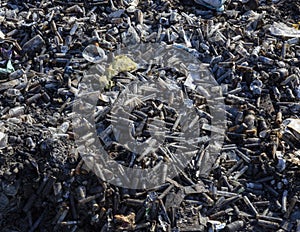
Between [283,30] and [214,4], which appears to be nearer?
[283,30]

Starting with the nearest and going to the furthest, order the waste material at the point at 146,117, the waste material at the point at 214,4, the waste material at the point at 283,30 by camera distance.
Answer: the waste material at the point at 146,117
the waste material at the point at 283,30
the waste material at the point at 214,4

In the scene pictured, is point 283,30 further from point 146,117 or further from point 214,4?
point 146,117

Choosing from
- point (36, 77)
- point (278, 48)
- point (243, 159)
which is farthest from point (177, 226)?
point (278, 48)

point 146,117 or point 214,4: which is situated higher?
point 214,4

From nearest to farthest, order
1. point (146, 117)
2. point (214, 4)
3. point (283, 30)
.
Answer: point (146, 117)
point (283, 30)
point (214, 4)

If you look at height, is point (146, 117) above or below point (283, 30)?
below

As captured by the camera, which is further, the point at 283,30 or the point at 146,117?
the point at 283,30

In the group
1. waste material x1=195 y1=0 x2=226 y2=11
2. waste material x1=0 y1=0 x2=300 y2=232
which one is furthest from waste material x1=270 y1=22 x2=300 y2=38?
waste material x1=195 y1=0 x2=226 y2=11

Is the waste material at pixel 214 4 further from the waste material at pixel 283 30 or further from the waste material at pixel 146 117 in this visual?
the waste material at pixel 283 30

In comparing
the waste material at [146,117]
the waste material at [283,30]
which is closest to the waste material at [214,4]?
the waste material at [146,117]

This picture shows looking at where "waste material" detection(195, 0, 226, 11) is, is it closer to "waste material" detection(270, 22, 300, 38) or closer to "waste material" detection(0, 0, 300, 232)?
"waste material" detection(0, 0, 300, 232)

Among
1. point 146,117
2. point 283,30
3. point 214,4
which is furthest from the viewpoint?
point 214,4

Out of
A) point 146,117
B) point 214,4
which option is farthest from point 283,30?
point 146,117
